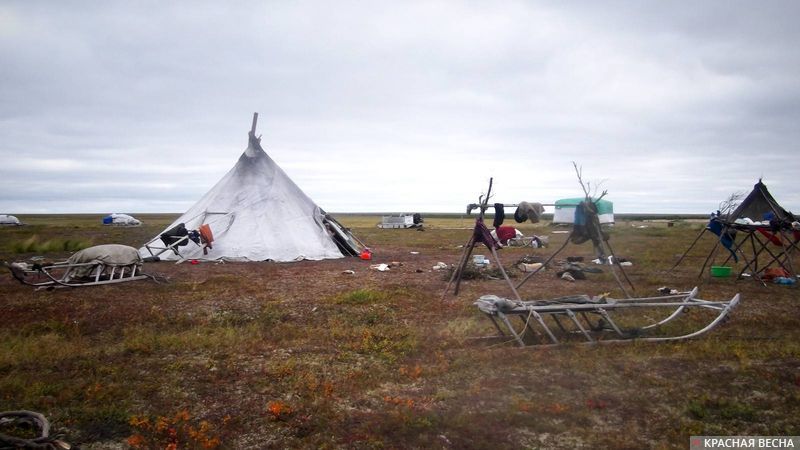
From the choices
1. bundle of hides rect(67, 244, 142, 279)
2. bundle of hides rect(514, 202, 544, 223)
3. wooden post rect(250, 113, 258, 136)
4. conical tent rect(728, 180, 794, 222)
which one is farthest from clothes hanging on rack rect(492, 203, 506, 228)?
wooden post rect(250, 113, 258, 136)

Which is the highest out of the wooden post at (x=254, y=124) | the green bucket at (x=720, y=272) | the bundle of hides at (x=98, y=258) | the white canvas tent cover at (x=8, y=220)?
the wooden post at (x=254, y=124)

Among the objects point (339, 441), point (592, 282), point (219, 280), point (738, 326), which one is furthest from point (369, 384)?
point (592, 282)

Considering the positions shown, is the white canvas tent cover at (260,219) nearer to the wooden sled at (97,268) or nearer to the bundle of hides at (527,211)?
the wooden sled at (97,268)

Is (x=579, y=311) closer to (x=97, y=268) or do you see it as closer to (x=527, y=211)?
(x=527, y=211)

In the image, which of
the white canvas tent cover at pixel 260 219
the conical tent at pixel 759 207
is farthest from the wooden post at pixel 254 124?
the conical tent at pixel 759 207

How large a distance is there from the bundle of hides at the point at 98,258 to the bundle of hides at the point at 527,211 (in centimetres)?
1067

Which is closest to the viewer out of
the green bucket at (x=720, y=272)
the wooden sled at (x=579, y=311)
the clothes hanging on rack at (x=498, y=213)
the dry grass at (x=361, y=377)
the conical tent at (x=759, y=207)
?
the dry grass at (x=361, y=377)

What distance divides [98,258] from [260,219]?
281 inches

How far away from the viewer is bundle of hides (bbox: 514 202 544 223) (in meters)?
10.2

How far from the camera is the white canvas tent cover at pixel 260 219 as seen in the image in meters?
19.0

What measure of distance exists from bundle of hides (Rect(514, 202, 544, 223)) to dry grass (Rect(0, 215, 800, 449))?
2.28 metres

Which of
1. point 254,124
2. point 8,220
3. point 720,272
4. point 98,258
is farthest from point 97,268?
point 8,220

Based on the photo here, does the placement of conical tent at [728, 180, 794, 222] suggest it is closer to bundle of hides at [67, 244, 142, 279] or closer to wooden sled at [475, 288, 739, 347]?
wooden sled at [475, 288, 739, 347]

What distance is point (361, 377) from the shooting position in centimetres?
666
